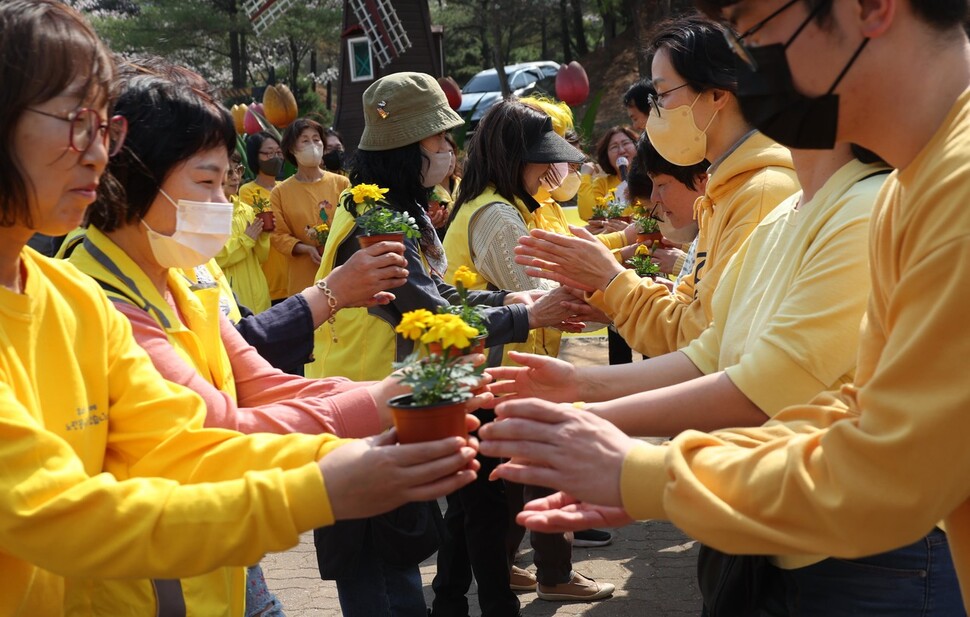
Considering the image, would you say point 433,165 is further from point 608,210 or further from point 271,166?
point 271,166

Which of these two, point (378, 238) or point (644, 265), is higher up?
point (378, 238)

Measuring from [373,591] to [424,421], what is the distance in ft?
5.81

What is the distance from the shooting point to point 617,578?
571 cm

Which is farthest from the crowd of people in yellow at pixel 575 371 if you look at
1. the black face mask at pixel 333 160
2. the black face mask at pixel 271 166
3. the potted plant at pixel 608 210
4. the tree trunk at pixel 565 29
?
the tree trunk at pixel 565 29

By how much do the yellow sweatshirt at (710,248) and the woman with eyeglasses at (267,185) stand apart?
5695 millimetres

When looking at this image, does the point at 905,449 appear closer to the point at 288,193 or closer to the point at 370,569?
the point at 370,569

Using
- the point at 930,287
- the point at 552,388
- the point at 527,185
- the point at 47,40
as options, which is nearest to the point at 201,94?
the point at 47,40

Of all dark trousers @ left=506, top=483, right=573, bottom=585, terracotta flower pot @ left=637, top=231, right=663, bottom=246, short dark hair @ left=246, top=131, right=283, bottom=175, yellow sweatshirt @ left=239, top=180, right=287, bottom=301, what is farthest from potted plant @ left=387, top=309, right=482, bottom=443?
short dark hair @ left=246, top=131, right=283, bottom=175

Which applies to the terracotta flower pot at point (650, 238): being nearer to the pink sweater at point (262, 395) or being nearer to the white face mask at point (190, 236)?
the pink sweater at point (262, 395)

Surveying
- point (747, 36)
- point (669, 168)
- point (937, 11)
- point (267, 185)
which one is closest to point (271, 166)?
point (267, 185)

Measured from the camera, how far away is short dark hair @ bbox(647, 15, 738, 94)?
11.8 ft

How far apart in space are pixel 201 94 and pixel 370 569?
184cm

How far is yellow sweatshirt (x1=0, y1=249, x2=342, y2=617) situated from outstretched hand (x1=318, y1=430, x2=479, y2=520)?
45 mm

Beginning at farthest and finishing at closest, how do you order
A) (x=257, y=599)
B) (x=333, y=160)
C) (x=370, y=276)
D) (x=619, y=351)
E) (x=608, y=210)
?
(x=333, y=160) < (x=608, y=210) < (x=619, y=351) < (x=370, y=276) < (x=257, y=599)
